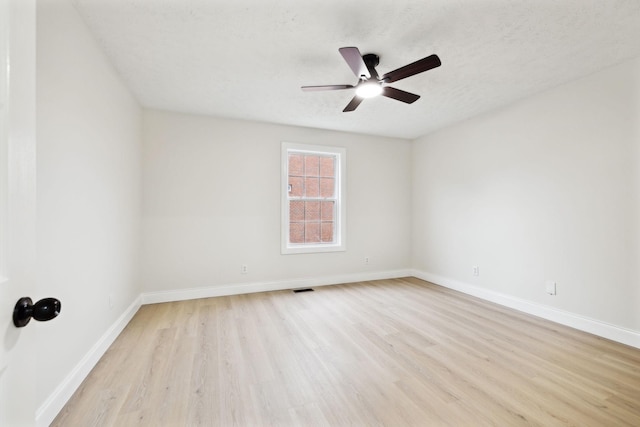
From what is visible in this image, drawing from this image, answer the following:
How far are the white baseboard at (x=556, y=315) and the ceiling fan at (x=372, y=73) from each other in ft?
8.92

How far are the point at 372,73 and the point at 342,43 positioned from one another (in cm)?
33

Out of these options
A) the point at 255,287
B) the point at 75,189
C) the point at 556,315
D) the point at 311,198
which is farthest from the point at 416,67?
the point at 255,287

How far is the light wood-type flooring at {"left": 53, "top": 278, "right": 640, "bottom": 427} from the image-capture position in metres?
1.57

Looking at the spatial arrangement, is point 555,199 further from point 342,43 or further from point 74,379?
point 74,379

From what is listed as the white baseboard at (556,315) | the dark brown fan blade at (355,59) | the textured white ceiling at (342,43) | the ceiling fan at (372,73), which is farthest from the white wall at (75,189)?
the white baseboard at (556,315)

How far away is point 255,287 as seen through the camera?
3936mm

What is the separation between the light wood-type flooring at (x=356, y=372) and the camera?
1570 millimetres

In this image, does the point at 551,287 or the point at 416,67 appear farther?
the point at 551,287

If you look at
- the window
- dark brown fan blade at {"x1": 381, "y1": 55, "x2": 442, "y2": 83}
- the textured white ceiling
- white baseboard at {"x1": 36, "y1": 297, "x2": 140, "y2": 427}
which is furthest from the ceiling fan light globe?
white baseboard at {"x1": 36, "y1": 297, "x2": 140, "y2": 427}

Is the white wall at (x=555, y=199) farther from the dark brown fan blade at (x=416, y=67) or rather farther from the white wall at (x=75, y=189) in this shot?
the white wall at (x=75, y=189)

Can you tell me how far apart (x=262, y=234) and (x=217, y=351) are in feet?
6.36

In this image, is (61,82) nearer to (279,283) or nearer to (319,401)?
(319,401)

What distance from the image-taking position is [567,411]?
5.24 feet

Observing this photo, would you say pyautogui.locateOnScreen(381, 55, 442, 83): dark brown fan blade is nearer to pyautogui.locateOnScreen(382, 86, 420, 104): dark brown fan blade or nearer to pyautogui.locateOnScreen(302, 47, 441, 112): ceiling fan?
pyautogui.locateOnScreen(302, 47, 441, 112): ceiling fan
